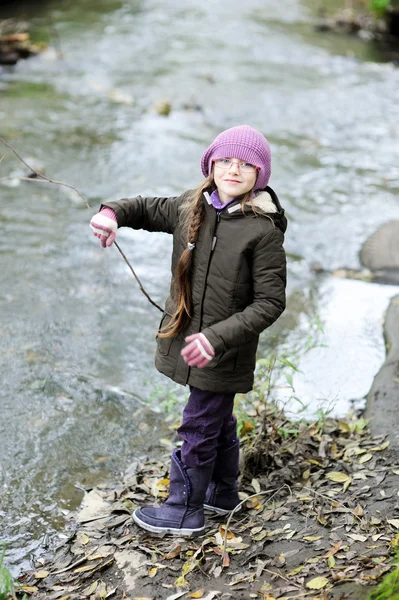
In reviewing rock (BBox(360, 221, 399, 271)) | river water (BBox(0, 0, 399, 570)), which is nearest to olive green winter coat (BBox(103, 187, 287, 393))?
river water (BBox(0, 0, 399, 570))

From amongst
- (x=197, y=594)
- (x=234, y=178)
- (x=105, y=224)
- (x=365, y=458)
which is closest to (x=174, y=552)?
(x=197, y=594)

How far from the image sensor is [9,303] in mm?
5074

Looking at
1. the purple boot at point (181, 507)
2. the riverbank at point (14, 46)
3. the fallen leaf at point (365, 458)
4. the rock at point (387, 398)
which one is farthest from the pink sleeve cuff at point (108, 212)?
the riverbank at point (14, 46)

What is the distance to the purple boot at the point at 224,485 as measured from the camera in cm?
329

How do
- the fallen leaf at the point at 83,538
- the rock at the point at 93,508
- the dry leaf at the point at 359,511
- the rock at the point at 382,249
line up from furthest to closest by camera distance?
1. the rock at the point at 382,249
2. the rock at the point at 93,508
3. the fallen leaf at the point at 83,538
4. the dry leaf at the point at 359,511

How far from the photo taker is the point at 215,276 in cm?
287

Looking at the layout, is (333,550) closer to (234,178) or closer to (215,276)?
(215,276)

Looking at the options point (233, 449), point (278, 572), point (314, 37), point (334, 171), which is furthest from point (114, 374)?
point (314, 37)

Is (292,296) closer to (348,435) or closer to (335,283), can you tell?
(335,283)

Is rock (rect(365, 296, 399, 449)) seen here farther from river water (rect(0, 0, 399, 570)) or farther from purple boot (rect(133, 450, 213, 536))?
purple boot (rect(133, 450, 213, 536))

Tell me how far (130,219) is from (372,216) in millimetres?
4399

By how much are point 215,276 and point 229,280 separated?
6cm

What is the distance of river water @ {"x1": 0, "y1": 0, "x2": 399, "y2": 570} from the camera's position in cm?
403

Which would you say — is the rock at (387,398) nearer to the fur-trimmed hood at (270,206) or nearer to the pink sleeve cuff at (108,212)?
the fur-trimmed hood at (270,206)
